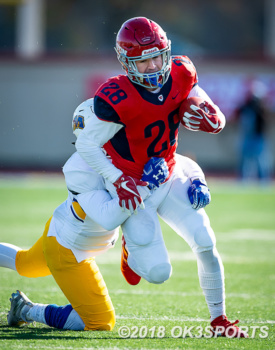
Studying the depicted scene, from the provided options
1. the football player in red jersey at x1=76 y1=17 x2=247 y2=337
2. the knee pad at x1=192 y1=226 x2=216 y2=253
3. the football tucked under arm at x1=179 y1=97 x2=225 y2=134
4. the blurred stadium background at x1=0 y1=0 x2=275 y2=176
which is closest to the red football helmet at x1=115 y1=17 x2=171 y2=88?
the football player in red jersey at x1=76 y1=17 x2=247 y2=337

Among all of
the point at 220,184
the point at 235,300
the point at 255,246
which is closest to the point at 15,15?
the point at 220,184

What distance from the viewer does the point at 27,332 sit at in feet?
12.8

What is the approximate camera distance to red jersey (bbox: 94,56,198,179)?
367cm

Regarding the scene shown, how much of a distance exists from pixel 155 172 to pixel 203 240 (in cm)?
45

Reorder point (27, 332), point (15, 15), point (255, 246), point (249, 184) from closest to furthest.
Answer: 1. point (27, 332)
2. point (255, 246)
3. point (249, 184)
4. point (15, 15)

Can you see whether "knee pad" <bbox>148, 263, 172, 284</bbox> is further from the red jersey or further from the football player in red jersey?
the red jersey

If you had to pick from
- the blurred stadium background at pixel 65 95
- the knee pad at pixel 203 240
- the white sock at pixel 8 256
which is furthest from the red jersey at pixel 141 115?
the blurred stadium background at pixel 65 95

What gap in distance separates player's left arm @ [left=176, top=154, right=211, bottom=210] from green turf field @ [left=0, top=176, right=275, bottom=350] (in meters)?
0.74

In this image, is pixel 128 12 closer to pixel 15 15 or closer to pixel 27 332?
pixel 15 15

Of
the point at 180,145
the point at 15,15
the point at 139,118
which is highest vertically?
the point at 139,118

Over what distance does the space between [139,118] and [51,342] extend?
128 cm

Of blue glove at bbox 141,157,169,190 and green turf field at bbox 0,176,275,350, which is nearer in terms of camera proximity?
green turf field at bbox 0,176,275,350

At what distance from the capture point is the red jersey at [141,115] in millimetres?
3670

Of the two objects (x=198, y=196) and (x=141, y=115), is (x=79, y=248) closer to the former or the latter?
(x=198, y=196)
